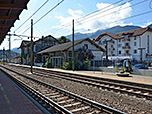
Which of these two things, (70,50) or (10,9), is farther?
(70,50)

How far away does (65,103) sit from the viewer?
7273mm

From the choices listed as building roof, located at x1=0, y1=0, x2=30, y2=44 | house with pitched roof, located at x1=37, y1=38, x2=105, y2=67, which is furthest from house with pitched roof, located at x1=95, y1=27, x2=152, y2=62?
building roof, located at x1=0, y1=0, x2=30, y2=44

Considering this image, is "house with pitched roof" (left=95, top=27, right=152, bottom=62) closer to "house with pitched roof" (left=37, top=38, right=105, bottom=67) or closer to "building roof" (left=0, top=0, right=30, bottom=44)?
"house with pitched roof" (left=37, top=38, right=105, bottom=67)

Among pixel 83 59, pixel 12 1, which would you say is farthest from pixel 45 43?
pixel 12 1

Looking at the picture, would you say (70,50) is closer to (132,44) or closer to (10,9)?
(10,9)

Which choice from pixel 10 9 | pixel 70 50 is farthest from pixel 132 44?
pixel 10 9

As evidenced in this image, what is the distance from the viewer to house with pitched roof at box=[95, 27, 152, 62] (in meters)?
54.6

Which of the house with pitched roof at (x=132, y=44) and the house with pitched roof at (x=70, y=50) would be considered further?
the house with pitched roof at (x=132, y=44)

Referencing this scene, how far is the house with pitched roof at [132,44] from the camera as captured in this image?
2149 inches

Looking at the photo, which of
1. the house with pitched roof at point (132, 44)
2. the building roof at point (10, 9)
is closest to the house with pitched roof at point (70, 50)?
the house with pitched roof at point (132, 44)

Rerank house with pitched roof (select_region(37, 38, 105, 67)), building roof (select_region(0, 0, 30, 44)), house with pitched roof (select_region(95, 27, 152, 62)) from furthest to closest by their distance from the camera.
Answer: house with pitched roof (select_region(95, 27, 152, 62)) → house with pitched roof (select_region(37, 38, 105, 67)) → building roof (select_region(0, 0, 30, 44))

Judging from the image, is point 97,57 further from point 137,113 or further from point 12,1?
point 137,113

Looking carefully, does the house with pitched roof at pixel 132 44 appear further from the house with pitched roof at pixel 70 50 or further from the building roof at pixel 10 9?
the building roof at pixel 10 9

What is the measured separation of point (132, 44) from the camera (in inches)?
2312
